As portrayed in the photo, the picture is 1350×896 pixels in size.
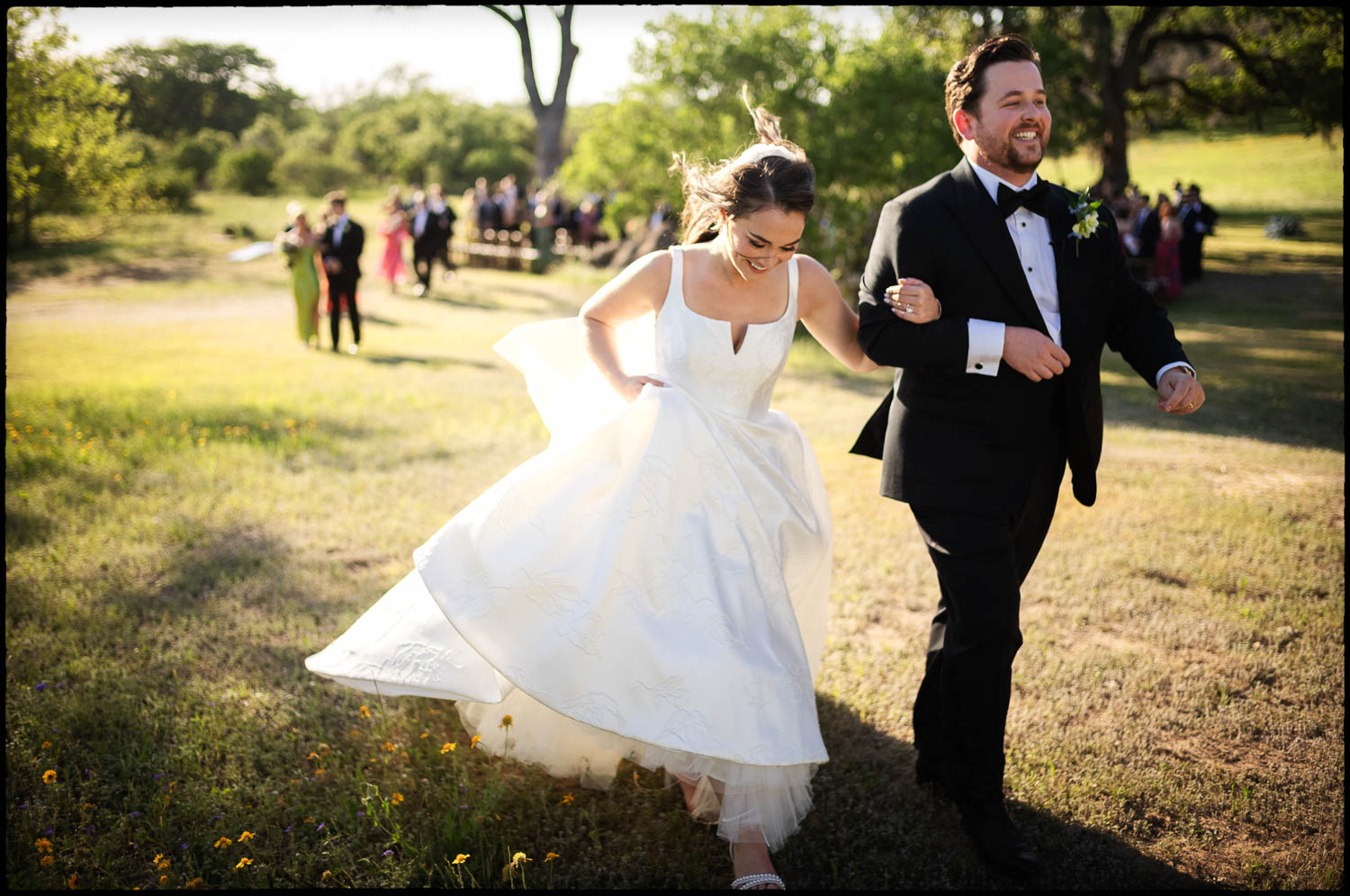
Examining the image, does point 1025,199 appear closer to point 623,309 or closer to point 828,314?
point 828,314

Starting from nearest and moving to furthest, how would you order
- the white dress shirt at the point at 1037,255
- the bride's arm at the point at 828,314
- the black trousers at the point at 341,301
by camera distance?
the white dress shirt at the point at 1037,255, the bride's arm at the point at 828,314, the black trousers at the point at 341,301

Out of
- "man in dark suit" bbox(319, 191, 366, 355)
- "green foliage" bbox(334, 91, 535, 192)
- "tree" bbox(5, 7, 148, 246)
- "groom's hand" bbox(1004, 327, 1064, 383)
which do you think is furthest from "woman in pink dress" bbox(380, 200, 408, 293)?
"green foliage" bbox(334, 91, 535, 192)

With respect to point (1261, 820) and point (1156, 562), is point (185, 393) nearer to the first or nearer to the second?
point (1156, 562)

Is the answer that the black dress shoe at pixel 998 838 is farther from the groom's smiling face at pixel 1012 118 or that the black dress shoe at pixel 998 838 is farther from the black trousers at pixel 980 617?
the groom's smiling face at pixel 1012 118

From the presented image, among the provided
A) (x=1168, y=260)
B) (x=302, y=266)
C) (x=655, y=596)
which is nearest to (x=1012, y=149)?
(x=655, y=596)

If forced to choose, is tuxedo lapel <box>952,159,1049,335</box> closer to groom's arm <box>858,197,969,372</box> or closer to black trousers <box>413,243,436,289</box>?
groom's arm <box>858,197,969,372</box>

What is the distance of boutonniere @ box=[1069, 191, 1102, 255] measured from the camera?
9.39 ft

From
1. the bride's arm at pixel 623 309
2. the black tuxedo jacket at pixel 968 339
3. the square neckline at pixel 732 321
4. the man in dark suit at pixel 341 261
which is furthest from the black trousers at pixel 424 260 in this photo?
the black tuxedo jacket at pixel 968 339

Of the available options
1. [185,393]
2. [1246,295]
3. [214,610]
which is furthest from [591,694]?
[1246,295]

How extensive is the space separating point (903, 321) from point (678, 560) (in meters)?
1.06

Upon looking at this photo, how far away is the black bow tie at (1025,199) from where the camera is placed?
114 inches

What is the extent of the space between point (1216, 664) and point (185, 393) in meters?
9.92

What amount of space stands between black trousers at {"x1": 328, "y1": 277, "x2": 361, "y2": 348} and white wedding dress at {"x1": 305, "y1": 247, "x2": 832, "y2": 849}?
10.3 meters

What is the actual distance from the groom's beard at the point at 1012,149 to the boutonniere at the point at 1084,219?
0.66 ft
